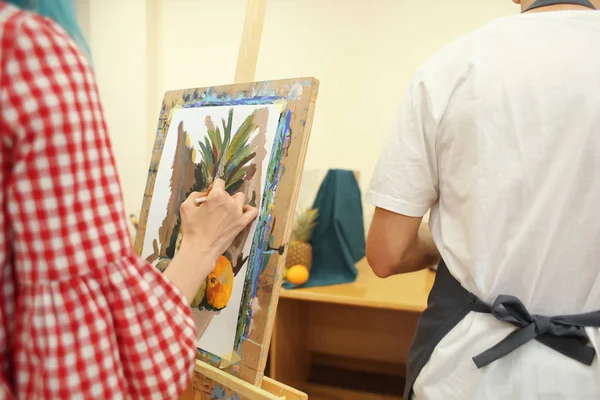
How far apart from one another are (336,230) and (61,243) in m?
1.25

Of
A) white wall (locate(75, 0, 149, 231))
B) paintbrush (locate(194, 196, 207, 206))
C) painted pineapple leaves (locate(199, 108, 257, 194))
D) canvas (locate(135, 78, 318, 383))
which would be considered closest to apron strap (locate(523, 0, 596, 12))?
canvas (locate(135, 78, 318, 383))

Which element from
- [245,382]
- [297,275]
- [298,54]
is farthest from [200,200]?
[298,54]

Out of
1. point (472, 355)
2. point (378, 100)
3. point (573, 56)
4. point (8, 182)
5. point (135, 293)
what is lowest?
point (472, 355)

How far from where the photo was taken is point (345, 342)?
2006 millimetres

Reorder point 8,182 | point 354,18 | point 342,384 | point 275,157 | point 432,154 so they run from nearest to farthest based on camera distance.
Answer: point 8,182 < point 432,154 < point 275,157 < point 354,18 < point 342,384

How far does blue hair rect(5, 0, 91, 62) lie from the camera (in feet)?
1.45

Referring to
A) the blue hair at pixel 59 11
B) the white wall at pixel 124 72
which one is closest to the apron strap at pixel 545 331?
the blue hair at pixel 59 11

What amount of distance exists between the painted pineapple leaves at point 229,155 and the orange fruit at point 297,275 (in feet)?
2.10

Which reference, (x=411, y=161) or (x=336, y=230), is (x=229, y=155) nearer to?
(x=411, y=161)

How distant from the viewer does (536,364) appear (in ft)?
2.19

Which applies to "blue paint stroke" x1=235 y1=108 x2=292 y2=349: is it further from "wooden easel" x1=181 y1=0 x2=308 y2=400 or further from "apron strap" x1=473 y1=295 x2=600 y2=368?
"apron strap" x1=473 y1=295 x2=600 y2=368

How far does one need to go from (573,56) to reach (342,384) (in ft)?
5.60

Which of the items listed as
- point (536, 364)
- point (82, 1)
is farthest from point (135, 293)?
point (82, 1)

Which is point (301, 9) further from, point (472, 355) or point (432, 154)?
point (472, 355)
